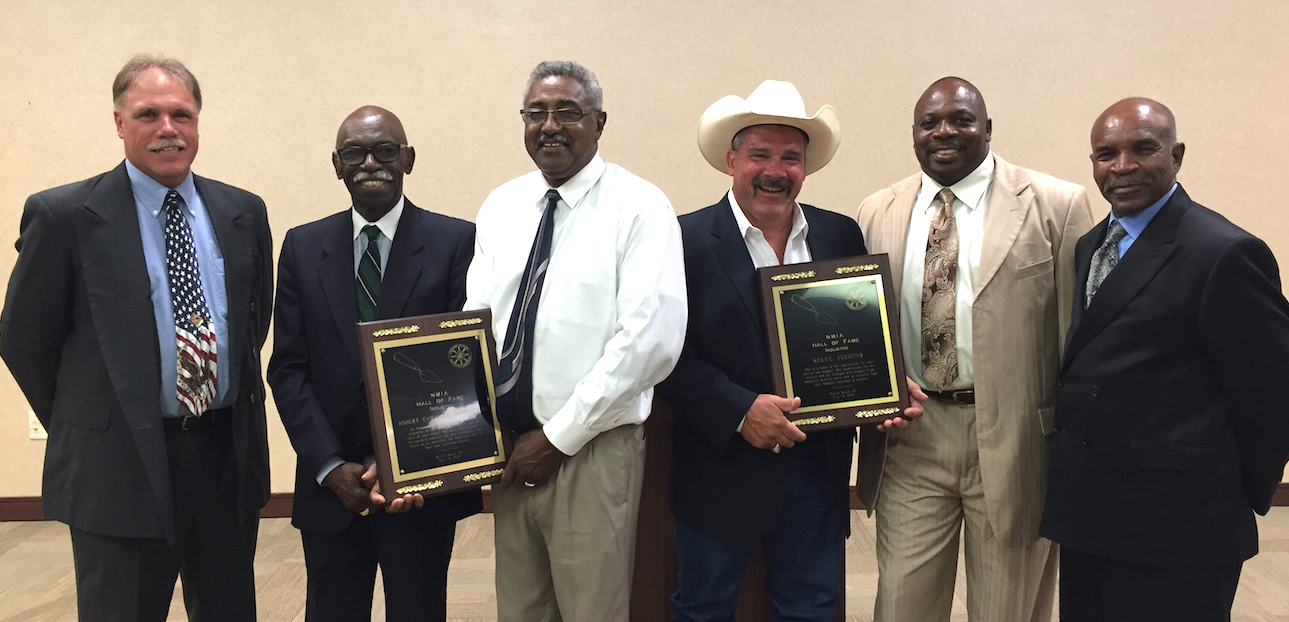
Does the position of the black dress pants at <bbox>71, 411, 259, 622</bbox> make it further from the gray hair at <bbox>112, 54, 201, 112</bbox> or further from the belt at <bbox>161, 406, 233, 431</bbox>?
the gray hair at <bbox>112, 54, 201, 112</bbox>

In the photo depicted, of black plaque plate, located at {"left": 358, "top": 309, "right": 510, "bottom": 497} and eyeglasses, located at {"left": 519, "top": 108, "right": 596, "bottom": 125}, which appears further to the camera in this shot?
eyeglasses, located at {"left": 519, "top": 108, "right": 596, "bottom": 125}

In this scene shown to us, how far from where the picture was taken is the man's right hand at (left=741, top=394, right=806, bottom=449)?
1.95 meters

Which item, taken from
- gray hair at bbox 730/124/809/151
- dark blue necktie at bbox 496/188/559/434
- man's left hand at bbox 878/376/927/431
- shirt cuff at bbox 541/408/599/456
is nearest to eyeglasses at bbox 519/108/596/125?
dark blue necktie at bbox 496/188/559/434

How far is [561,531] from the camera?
6.40 ft

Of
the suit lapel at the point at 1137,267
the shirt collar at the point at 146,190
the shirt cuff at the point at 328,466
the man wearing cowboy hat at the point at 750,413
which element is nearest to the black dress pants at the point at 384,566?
the shirt cuff at the point at 328,466

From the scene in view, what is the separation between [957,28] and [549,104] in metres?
2.85

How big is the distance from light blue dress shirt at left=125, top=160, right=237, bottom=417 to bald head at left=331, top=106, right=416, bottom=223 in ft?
1.28

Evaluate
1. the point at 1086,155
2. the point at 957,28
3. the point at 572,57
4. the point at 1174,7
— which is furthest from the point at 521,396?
the point at 1174,7

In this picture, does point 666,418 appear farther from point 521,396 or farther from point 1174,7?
point 1174,7

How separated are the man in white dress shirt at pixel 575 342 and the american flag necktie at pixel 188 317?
0.66 meters

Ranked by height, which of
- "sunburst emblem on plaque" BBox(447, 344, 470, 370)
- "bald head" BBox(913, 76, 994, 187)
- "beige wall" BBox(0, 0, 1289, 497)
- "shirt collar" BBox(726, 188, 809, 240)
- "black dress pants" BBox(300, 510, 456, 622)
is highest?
"beige wall" BBox(0, 0, 1289, 497)

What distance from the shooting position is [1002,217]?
81.0 inches

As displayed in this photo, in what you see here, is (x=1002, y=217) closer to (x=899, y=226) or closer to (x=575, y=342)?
(x=899, y=226)

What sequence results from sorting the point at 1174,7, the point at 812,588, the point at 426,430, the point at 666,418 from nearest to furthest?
the point at 426,430, the point at 812,588, the point at 666,418, the point at 1174,7
